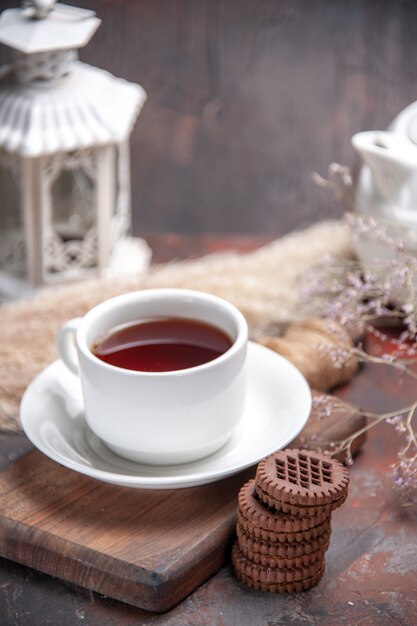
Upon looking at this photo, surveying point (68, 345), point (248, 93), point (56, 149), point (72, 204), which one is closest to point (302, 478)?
point (68, 345)

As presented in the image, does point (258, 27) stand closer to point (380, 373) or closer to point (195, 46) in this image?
point (195, 46)

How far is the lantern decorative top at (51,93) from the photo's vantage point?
1.52 metres

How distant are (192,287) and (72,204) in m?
0.29

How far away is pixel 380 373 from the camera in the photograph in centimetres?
146

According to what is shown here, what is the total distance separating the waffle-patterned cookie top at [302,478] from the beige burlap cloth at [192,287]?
0.40 meters

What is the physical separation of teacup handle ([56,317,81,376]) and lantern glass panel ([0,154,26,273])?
17.9 inches

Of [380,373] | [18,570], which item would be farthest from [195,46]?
[18,570]

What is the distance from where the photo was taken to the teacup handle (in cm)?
122

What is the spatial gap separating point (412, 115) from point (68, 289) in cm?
56

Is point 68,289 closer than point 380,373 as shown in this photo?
No

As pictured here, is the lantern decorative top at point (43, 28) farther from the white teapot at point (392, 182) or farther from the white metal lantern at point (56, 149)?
the white teapot at point (392, 182)

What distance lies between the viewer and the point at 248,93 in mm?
2602

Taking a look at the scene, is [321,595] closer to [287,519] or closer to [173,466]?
[287,519]

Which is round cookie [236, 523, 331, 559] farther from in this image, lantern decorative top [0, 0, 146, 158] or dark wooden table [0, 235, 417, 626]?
lantern decorative top [0, 0, 146, 158]
